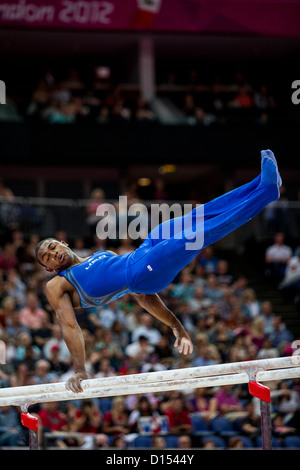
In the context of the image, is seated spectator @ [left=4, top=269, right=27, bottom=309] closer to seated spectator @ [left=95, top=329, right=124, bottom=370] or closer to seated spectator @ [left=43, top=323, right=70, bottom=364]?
seated spectator @ [left=43, top=323, right=70, bottom=364]

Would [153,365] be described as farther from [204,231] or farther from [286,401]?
[204,231]

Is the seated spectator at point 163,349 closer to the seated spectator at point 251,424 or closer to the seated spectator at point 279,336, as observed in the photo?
the seated spectator at point 251,424

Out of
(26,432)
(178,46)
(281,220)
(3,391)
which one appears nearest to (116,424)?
(26,432)

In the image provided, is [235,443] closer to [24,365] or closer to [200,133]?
[24,365]

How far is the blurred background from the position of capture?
1071cm

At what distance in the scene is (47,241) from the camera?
5477 millimetres

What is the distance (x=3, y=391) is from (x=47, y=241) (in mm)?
1112

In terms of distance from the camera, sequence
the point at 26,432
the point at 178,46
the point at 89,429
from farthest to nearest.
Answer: the point at 178,46 < the point at 89,429 < the point at 26,432

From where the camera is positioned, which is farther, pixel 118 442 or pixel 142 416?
pixel 142 416

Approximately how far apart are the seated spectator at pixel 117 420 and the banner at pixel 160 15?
972 centimetres

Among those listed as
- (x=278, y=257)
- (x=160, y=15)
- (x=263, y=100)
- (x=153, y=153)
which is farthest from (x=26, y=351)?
(x=263, y=100)

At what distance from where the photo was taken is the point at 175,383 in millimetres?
5133

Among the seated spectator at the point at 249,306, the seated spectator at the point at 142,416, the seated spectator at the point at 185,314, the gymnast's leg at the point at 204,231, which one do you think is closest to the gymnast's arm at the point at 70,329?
the gymnast's leg at the point at 204,231

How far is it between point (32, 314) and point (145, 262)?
5.77 m
